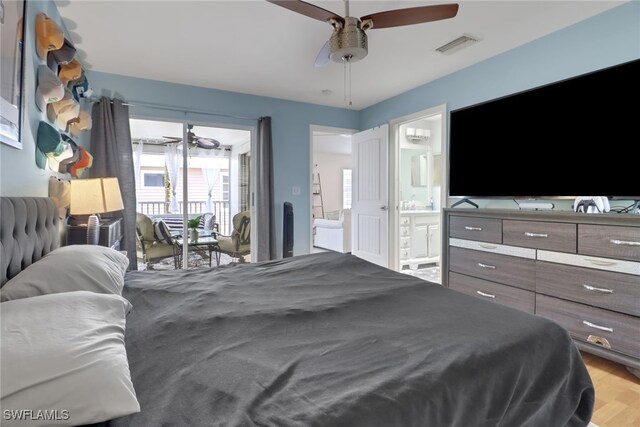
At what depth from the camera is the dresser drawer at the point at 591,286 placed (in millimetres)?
2033

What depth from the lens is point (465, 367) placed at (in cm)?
97

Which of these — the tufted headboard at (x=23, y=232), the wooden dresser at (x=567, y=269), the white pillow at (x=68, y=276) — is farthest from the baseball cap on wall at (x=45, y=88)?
the wooden dresser at (x=567, y=269)

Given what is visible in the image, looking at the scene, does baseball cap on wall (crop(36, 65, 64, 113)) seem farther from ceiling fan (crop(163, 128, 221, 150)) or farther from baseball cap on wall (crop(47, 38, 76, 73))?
ceiling fan (crop(163, 128, 221, 150))

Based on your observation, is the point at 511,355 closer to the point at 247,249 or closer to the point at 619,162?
the point at 619,162

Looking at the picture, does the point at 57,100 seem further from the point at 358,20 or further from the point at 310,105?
the point at 310,105

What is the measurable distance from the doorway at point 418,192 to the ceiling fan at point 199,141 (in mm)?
2526

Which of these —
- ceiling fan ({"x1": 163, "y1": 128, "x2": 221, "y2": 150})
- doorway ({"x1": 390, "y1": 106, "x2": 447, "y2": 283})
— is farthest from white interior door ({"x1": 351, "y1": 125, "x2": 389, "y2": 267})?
ceiling fan ({"x1": 163, "y1": 128, "x2": 221, "y2": 150})

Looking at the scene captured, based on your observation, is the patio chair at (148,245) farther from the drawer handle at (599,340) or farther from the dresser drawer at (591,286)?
the drawer handle at (599,340)

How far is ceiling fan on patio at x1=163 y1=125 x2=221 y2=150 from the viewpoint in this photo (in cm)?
432

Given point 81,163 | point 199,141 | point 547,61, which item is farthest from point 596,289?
point 199,141

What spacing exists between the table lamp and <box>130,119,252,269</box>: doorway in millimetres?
1660

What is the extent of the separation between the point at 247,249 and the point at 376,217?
1941mm

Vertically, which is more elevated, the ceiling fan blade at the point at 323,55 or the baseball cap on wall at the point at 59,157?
the ceiling fan blade at the point at 323,55

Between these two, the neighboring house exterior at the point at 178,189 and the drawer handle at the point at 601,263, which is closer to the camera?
the drawer handle at the point at 601,263
